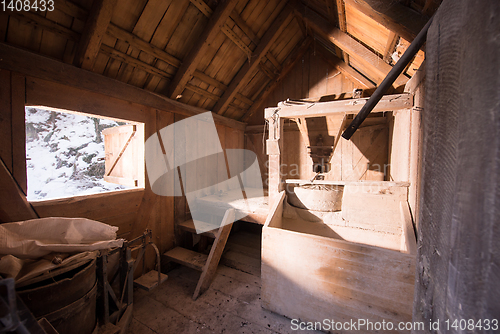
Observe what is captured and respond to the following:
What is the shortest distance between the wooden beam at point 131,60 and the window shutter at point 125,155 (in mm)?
931

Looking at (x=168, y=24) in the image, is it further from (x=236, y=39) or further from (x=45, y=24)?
(x=45, y=24)

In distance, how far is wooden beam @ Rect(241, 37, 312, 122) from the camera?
16.2 ft

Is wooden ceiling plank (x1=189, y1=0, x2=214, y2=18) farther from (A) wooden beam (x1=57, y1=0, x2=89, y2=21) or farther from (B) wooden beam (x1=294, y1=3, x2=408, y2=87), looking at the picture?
(B) wooden beam (x1=294, y1=3, x2=408, y2=87)

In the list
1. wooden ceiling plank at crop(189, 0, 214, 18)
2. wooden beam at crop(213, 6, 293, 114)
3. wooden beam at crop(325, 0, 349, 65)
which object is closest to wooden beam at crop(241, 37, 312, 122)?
wooden beam at crop(213, 6, 293, 114)

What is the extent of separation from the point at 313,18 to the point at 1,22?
4.14m

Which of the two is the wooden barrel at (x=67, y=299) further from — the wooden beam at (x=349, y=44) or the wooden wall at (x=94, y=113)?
the wooden beam at (x=349, y=44)

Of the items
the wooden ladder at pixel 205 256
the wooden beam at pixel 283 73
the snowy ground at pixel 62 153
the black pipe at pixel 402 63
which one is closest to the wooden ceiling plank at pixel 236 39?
the wooden beam at pixel 283 73

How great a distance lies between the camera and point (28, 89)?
2.06 meters

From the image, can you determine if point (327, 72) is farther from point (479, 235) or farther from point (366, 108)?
point (479, 235)

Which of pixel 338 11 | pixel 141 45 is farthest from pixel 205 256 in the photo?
pixel 338 11

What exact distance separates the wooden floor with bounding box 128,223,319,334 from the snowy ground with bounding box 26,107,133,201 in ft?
10.3

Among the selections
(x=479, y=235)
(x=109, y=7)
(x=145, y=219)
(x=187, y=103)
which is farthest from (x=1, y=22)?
(x=479, y=235)

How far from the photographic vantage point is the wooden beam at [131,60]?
2.54m

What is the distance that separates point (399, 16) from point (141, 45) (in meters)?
3.15
